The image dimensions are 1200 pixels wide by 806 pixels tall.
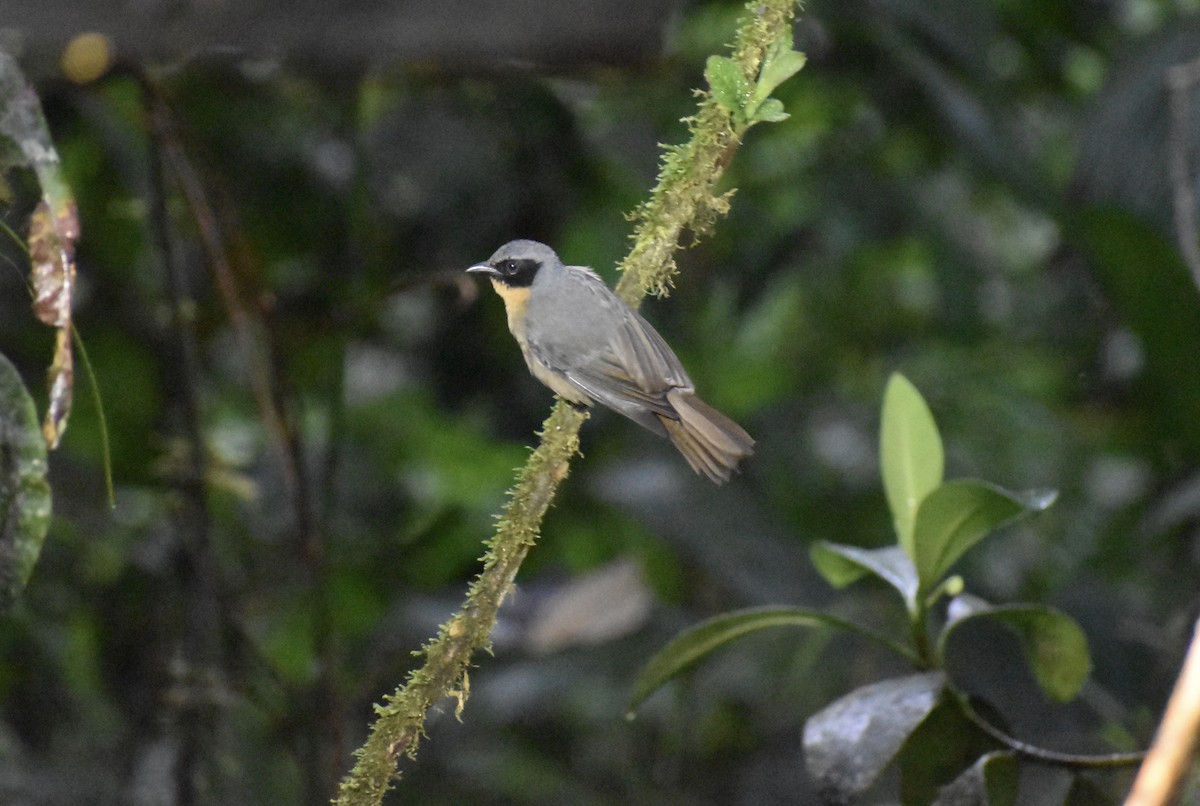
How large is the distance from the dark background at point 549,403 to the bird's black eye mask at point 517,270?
63cm

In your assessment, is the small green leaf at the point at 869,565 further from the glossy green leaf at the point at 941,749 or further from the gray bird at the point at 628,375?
the gray bird at the point at 628,375

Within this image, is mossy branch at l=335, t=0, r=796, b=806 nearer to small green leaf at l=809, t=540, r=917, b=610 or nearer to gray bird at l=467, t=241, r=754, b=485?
gray bird at l=467, t=241, r=754, b=485

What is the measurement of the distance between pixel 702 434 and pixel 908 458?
43 centimetres

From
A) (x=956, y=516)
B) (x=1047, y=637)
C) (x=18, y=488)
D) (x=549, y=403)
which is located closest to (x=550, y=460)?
(x=18, y=488)

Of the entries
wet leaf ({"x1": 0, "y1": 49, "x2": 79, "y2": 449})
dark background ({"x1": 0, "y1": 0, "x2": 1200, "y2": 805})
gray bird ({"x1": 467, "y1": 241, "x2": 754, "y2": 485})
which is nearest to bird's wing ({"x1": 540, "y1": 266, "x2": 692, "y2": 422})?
gray bird ({"x1": 467, "y1": 241, "x2": 754, "y2": 485})

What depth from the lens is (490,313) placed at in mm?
2367

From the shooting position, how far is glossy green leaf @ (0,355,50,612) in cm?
71

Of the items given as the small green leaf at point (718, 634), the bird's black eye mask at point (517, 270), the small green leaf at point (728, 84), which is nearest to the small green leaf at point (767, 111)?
the small green leaf at point (728, 84)

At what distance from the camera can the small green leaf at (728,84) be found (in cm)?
65

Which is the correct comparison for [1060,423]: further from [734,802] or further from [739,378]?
[734,802]

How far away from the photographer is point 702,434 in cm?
72

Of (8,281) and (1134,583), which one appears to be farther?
(1134,583)

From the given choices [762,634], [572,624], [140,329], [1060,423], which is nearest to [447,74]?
[140,329]

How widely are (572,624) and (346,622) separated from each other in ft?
1.47
